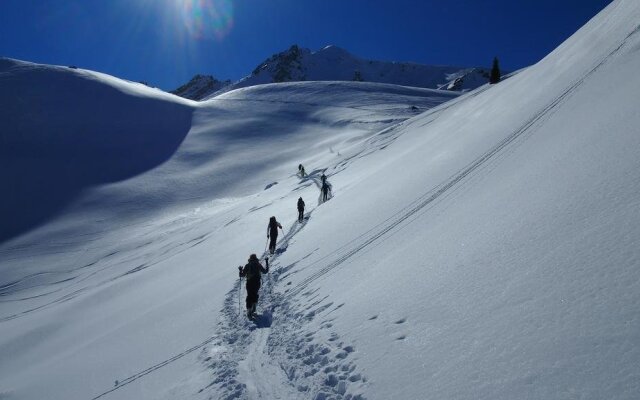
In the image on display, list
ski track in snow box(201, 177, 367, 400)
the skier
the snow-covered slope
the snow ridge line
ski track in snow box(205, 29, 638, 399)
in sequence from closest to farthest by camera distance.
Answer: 1. the snow-covered slope
2. ski track in snow box(201, 177, 367, 400)
3. ski track in snow box(205, 29, 638, 399)
4. the skier
5. the snow ridge line

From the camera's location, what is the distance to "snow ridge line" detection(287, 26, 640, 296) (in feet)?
32.4

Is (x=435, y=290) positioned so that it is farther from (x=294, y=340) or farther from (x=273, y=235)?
(x=273, y=235)

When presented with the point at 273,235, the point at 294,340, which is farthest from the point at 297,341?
the point at 273,235

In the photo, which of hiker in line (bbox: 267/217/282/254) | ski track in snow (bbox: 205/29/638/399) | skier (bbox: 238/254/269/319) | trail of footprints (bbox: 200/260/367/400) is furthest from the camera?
hiker in line (bbox: 267/217/282/254)

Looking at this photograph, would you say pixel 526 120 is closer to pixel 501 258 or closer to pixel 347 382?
pixel 501 258

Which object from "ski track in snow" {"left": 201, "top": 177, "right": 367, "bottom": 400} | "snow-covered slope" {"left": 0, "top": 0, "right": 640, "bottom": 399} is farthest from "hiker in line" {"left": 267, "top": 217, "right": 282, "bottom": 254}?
"ski track in snow" {"left": 201, "top": 177, "right": 367, "bottom": 400}

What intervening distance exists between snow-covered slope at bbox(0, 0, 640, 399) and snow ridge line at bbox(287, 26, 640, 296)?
3.2 inches

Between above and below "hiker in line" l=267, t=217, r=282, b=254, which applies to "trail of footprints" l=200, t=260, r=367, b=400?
below

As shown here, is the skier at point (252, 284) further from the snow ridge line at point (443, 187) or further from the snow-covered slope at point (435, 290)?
the snow ridge line at point (443, 187)

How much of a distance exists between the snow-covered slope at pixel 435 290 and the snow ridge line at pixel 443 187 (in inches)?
3.2

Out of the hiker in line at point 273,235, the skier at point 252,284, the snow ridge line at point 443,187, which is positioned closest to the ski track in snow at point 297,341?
the snow ridge line at point 443,187

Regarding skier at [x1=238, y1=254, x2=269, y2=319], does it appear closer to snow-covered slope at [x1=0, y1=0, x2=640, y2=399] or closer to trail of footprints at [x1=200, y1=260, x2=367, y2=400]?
trail of footprints at [x1=200, y1=260, x2=367, y2=400]

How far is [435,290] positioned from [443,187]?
5.57m

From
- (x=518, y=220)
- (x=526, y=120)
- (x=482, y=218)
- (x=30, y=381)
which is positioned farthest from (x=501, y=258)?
(x=30, y=381)
